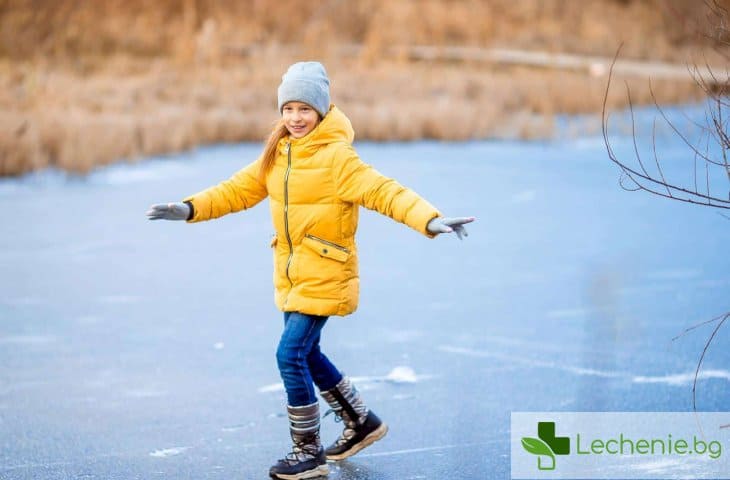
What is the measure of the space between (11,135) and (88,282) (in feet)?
14.1

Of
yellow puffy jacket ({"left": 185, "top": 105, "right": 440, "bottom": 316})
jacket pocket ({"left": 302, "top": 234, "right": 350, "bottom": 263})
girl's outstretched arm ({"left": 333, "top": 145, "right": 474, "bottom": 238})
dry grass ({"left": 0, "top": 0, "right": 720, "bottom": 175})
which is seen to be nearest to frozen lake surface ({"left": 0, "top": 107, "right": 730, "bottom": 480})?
yellow puffy jacket ({"left": 185, "top": 105, "right": 440, "bottom": 316})

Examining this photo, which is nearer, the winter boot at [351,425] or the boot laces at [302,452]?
the boot laces at [302,452]

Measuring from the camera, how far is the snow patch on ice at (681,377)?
16.8ft

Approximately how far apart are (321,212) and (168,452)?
3.52ft

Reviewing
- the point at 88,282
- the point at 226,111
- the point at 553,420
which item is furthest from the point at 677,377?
the point at 226,111

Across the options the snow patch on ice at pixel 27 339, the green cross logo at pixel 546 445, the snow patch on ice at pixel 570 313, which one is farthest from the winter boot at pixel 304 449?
the snow patch on ice at pixel 570 313

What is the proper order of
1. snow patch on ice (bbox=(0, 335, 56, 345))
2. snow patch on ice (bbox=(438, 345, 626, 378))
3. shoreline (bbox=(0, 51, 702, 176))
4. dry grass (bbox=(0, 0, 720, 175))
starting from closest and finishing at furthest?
snow patch on ice (bbox=(438, 345, 626, 378)) < snow patch on ice (bbox=(0, 335, 56, 345)) < shoreline (bbox=(0, 51, 702, 176)) < dry grass (bbox=(0, 0, 720, 175))

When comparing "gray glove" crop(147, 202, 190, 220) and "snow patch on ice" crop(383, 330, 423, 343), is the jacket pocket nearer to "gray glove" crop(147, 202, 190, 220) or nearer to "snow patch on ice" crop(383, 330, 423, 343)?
"gray glove" crop(147, 202, 190, 220)

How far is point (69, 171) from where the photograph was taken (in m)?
10.8

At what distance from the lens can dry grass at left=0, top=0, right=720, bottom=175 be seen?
12531mm

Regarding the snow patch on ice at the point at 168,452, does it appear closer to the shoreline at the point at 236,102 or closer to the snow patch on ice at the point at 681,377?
the snow patch on ice at the point at 681,377

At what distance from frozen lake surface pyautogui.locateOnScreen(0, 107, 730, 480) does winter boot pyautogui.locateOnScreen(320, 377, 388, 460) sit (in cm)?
6

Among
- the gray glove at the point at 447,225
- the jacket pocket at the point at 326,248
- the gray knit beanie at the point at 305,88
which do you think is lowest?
the jacket pocket at the point at 326,248

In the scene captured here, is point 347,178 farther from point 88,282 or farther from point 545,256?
point 545,256
